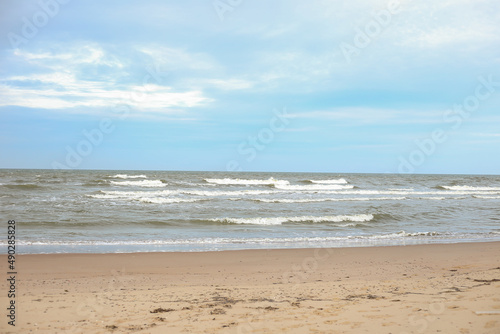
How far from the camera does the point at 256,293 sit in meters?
6.29

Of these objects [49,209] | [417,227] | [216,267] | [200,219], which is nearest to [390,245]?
[417,227]

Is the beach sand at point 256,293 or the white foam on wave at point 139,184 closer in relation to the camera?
the beach sand at point 256,293

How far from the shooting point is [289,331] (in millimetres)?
4496

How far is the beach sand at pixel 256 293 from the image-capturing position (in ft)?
15.4

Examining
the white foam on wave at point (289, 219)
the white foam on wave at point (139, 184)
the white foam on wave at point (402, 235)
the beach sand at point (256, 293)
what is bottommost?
the white foam on wave at point (402, 235)

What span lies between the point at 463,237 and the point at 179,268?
34.2 feet

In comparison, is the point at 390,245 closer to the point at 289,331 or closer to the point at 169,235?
the point at 169,235

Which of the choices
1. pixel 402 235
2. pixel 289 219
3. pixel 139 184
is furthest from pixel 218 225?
pixel 139 184

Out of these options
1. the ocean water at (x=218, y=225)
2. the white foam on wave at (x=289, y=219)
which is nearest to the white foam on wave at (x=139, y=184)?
the ocean water at (x=218, y=225)

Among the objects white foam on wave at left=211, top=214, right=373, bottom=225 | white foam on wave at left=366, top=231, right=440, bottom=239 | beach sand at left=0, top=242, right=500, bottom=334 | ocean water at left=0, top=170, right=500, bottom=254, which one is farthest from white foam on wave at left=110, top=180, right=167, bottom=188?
beach sand at left=0, top=242, right=500, bottom=334

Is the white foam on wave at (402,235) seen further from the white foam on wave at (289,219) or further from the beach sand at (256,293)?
the beach sand at (256,293)

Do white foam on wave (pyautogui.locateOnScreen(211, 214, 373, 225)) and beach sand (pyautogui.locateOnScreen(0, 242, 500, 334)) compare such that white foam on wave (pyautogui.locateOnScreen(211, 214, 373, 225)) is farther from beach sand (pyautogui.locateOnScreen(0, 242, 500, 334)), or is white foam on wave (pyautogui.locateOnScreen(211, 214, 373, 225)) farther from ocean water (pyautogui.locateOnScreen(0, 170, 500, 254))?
beach sand (pyautogui.locateOnScreen(0, 242, 500, 334))

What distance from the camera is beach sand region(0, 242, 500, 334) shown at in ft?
15.4

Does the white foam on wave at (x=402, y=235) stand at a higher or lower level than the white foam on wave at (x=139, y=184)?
lower
